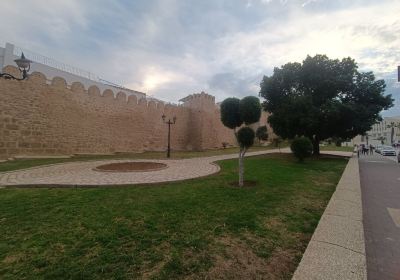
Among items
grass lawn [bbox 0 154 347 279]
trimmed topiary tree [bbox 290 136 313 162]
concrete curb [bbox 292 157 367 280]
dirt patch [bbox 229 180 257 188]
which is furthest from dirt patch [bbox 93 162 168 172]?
trimmed topiary tree [bbox 290 136 313 162]

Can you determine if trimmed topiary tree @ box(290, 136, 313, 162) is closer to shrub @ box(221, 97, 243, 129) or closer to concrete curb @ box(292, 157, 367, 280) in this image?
shrub @ box(221, 97, 243, 129)

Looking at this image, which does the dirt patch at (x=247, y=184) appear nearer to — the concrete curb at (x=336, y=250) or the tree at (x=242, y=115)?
the tree at (x=242, y=115)

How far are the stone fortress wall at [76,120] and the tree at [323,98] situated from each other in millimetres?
9573

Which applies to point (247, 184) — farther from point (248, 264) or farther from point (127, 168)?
point (127, 168)

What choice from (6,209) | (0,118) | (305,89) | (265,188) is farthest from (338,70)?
(0,118)

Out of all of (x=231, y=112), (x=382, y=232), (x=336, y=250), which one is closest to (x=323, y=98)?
(x=231, y=112)

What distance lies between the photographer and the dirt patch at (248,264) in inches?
91.5

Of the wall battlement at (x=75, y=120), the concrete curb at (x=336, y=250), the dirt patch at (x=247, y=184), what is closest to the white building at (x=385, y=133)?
the wall battlement at (x=75, y=120)

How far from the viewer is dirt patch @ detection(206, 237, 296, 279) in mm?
2324

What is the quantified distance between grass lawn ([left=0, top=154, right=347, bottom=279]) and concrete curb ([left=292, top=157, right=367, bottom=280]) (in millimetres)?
181

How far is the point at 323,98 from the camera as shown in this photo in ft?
55.5

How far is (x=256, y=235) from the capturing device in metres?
3.23

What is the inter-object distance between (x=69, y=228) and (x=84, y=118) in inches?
545

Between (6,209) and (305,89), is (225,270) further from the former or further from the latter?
(305,89)
